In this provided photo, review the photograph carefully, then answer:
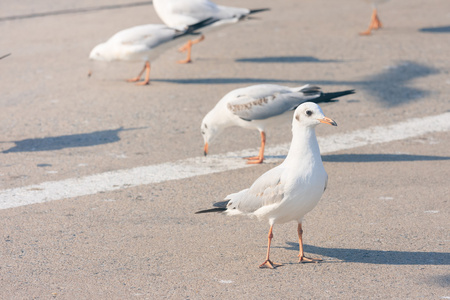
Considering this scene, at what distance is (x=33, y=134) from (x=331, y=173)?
3559 mm

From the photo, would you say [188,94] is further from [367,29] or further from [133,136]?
[367,29]

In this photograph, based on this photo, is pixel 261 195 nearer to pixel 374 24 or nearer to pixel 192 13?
pixel 192 13

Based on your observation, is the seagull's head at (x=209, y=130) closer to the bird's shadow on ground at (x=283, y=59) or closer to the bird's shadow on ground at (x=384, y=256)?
the bird's shadow on ground at (x=384, y=256)

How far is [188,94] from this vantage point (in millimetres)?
9531

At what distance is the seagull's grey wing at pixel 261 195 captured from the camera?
4.64 meters

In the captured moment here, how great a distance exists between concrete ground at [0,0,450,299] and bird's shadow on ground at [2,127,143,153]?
0.02 m

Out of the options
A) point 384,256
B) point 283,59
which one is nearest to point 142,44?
point 283,59

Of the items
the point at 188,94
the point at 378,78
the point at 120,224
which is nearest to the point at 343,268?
the point at 120,224

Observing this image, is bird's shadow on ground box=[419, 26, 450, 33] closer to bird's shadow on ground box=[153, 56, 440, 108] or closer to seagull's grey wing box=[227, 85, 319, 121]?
bird's shadow on ground box=[153, 56, 440, 108]

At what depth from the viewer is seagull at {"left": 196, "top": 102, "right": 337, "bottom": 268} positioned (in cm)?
455

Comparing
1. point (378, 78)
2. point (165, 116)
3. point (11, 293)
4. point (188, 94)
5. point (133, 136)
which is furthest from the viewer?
point (378, 78)

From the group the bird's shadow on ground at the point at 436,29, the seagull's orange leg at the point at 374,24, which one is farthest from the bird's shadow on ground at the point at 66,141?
the bird's shadow on ground at the point at 436,29

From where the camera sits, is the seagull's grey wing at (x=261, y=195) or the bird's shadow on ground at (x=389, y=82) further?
the bird's shadow on ground at (x=389, y=82)

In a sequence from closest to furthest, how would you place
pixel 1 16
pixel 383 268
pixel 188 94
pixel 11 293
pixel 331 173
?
pixel 11 293 → pixel 383 268 → pixel 331 173 → pixel 188 94 → pixel 1 16
